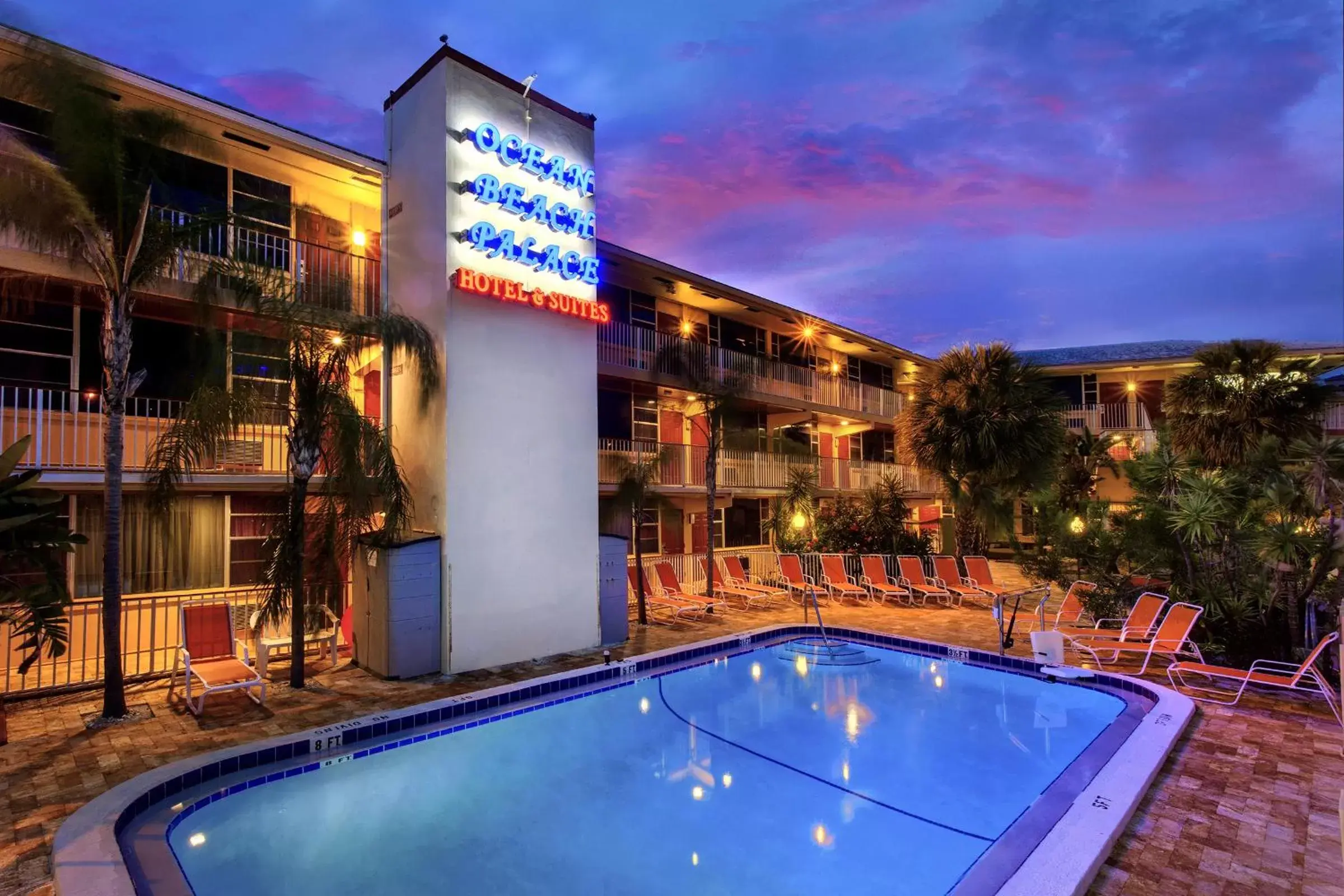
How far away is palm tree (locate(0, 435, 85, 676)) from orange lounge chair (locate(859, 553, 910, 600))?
1426 centimetres

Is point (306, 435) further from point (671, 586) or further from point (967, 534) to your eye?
point (967, 534)

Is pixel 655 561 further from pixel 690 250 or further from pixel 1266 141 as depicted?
pixel 690 250

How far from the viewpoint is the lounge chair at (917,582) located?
50.5 ft

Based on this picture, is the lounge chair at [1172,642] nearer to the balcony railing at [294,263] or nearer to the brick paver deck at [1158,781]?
the brick paver deck at [1158,781]

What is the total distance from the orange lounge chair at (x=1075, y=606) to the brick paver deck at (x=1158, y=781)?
10.9 ft

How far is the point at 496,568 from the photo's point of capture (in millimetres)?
9914

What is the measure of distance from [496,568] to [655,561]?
5.66m

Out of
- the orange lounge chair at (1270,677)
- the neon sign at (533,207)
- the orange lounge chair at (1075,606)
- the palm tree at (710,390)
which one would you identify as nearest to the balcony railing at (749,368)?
the palm tree at (710,390)

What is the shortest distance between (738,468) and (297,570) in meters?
11.2

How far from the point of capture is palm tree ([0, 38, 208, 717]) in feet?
21.9

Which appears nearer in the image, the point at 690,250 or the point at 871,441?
the point at 871,441

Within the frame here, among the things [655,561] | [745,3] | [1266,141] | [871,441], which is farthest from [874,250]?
[655,561]

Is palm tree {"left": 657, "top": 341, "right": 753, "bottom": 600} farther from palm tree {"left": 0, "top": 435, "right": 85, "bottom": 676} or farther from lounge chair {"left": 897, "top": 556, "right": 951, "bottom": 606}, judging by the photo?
palm tree {"left": 0, "top": 435, "right": 85, "bottom": 676}

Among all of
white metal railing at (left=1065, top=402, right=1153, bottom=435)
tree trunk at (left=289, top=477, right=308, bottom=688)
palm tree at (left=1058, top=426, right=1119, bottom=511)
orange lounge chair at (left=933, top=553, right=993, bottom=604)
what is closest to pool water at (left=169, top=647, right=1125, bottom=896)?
tree trunk at (left=289, top=477, right=308, bottom=688)
